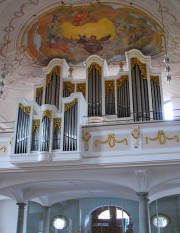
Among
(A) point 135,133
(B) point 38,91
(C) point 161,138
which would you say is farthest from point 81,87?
(C) point 161,138

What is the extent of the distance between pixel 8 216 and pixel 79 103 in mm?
8179

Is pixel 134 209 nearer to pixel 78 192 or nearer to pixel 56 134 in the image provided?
pixel 78 192

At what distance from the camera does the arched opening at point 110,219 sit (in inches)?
581

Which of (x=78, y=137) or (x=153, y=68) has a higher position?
(x=153, y=68)

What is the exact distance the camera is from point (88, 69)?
13062 mm

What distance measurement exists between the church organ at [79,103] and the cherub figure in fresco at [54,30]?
1.03m

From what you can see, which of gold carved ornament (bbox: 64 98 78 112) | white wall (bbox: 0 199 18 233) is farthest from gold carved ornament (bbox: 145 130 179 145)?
white wall (bbox: 0 199 18 233)

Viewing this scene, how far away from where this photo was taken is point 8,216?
15523 millimetres

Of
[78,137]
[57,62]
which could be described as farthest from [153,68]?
[78,137]

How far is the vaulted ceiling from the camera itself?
10.8 m

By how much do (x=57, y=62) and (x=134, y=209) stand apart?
A: 23.7 ft

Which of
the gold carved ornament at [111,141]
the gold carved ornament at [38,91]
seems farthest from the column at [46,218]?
the gold carved ornament at [111,141]

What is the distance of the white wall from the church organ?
576 centimetres

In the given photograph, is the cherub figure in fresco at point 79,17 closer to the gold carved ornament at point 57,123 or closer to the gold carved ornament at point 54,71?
the gold carved ornament at point 54,71
